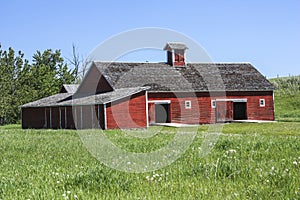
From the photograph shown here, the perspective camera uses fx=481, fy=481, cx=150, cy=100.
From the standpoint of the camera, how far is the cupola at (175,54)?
4588 centimetres

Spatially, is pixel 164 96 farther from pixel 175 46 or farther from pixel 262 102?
pixel 262 102

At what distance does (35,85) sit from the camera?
65.3 m

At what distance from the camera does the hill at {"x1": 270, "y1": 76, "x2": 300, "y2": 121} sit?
5426 centimetres

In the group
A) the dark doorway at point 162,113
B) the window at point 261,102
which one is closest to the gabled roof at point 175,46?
the dark doorway at point 162,113

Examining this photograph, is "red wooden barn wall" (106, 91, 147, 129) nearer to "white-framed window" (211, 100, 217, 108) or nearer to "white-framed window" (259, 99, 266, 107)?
"white-framed window" (211, 100, 217, 108)

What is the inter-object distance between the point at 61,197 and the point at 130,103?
1139 inches

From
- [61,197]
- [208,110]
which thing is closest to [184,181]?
[61,197]

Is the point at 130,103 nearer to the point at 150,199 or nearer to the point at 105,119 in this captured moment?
the point at 105,119

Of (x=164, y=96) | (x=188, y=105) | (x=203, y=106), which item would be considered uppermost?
(x=164, y=96)

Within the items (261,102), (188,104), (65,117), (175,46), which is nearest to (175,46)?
(175,46)

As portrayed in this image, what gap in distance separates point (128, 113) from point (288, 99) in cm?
3330

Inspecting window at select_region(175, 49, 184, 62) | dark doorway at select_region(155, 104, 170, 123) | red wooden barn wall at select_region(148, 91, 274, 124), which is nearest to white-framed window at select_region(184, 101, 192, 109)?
red wooden barn wall at select_region(148, 91, 274, 124)

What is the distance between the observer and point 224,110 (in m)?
43.7

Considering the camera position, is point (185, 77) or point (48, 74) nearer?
point (185, 77)
